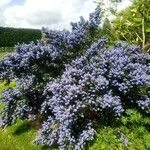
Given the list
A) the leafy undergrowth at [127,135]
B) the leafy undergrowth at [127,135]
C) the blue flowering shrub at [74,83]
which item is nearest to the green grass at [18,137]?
the blue flowering shrub at [74,83]

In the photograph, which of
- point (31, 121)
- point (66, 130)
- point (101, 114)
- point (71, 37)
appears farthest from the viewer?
point (31, 121)

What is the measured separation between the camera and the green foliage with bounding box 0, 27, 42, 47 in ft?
171

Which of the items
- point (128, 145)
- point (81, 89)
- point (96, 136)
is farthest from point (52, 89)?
point (128, 145)

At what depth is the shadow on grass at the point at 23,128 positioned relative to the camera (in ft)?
36.0

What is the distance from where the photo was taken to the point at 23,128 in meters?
11.1

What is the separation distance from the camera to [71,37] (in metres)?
10.1

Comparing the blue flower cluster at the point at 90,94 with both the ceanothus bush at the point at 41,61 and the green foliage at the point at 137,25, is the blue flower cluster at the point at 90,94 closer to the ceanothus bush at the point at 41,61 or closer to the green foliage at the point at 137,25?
the ceanothus bush at the point at 41,61

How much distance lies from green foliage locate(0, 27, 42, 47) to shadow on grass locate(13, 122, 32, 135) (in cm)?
4107

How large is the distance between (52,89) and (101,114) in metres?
1.13

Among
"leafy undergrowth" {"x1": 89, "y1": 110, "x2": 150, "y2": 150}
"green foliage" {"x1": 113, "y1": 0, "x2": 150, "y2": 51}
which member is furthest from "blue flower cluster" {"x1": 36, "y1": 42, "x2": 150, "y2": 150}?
"green foliage" {"x1": 113, "y1": 0, "x2": 150, "y2": 51}

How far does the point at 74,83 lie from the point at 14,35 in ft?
151

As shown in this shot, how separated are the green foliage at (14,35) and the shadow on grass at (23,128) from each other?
135ft

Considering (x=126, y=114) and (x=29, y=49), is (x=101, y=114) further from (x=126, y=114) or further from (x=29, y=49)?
(x=29, y=49)

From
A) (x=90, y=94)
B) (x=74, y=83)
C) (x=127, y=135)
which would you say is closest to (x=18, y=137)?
(x=74, y=83)
